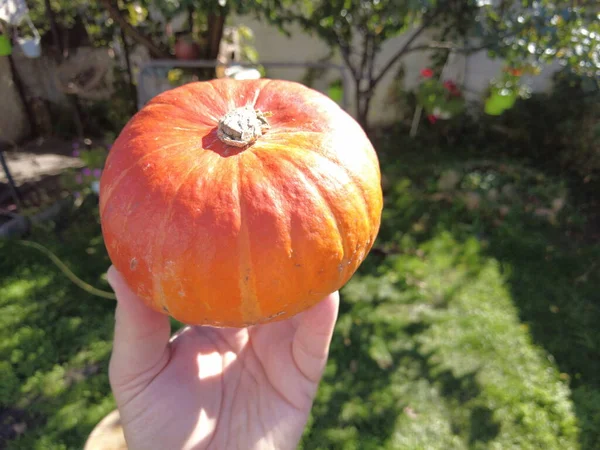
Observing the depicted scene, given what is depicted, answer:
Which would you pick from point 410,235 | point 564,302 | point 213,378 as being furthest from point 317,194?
point 564,302

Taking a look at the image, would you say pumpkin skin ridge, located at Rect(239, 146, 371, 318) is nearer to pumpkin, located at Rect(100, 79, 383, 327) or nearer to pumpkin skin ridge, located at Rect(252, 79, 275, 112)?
pumpkin, located at Rect(100, 79, 383, 327)

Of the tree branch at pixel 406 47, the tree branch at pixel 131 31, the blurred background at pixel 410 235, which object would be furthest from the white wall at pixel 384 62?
the tree branch at pixel 406 47

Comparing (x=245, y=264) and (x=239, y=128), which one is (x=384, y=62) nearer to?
(x=239, y=128)

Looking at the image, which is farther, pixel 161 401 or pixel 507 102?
pixel 507 102

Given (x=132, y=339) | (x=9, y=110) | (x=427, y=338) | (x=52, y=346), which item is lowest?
(x=427, y=338)

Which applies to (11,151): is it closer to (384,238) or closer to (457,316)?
(384,238)

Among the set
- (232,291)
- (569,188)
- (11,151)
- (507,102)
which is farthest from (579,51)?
(11,151)
